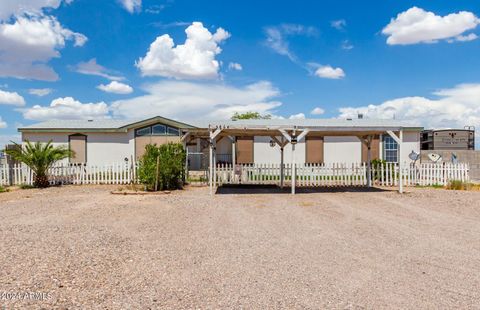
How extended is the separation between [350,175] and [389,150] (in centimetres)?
747

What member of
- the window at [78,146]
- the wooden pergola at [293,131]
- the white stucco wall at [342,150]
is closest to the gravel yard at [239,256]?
the wooden pergola at [293,131]

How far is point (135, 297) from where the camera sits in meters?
4.23

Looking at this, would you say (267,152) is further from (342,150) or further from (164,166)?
(164,166)

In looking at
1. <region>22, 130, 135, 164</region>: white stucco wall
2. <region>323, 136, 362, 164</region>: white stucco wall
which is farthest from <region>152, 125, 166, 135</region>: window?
<region>323, 136, 362, 164</region>: white stucco wall

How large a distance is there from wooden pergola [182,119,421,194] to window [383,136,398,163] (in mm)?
1075

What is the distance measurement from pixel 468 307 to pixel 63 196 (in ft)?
42.8

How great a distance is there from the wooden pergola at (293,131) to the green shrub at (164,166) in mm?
1423

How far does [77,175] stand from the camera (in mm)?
17688

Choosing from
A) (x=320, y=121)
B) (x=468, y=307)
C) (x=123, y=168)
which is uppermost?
(x=320, y=121)

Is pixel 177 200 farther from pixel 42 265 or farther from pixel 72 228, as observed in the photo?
pixel 42 265

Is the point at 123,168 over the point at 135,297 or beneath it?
over

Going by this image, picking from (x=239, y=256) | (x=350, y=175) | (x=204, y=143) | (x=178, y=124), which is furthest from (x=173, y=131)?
(x=239, y=256)

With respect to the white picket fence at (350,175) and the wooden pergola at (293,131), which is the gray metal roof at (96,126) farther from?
the white picket fence at (350,175)

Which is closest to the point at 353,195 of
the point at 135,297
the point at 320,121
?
the point at 135,297
